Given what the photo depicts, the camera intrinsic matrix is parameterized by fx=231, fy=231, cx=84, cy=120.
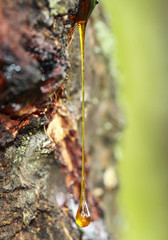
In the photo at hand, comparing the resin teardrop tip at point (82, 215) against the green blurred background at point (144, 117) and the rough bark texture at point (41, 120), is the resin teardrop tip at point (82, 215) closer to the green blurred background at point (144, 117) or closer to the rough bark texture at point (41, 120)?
the rough bark texture at point (41, 120)

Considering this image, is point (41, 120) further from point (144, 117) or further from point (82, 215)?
point (144, 117)

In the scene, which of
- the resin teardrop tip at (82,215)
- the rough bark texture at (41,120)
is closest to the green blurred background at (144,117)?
the rough bark texture at (41,120)

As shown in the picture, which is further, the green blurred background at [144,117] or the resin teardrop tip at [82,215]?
the green blurred background at [144,117]

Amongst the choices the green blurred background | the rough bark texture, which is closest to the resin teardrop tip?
the rough bark texture

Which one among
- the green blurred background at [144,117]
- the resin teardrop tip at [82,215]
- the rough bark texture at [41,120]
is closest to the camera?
the rough bark texture at [41,120]

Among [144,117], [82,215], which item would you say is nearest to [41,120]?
[82,215]

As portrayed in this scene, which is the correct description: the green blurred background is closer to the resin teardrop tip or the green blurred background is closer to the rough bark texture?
the rough bark texture
